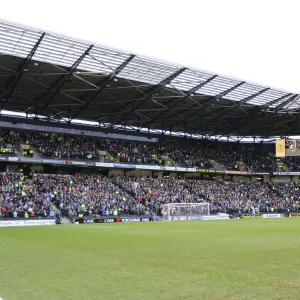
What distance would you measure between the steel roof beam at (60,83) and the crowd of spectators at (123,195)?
864cm

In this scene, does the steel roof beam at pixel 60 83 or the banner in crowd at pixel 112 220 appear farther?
the banner in crowd at pixel 112 220

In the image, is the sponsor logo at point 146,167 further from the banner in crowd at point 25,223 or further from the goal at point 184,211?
the banner in crowd at point 25,223

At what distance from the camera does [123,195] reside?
47.8m

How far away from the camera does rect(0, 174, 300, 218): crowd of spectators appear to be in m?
39.8

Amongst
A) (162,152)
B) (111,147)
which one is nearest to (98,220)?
(111,147)

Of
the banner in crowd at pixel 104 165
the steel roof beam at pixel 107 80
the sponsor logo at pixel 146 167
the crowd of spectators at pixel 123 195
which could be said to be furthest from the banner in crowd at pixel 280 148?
the steel roof beam at pixel 107 80

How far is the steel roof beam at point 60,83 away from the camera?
34309 millimetres

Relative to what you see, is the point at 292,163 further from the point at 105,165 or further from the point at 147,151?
the point at 105,165

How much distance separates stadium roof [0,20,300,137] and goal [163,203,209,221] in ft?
39.3

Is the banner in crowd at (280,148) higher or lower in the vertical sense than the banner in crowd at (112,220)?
higher

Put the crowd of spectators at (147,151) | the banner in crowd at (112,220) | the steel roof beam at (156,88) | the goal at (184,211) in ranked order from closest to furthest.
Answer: the steel roof beam at (156,88)
the banner in crowd at (112,220)
the goal at (184,211)
the crowd of spectators at (147,151)

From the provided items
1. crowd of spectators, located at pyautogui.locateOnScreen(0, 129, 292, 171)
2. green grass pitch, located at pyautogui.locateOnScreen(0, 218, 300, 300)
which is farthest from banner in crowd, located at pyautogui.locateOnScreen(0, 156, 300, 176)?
green grass pitch, located at pyautogui.locateOnScreen(0, 218, 300, 300)

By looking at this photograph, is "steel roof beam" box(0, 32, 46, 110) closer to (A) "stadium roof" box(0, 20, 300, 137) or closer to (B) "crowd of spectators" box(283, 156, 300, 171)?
(A) "stadium roof" box(0, 20, 300, 137)

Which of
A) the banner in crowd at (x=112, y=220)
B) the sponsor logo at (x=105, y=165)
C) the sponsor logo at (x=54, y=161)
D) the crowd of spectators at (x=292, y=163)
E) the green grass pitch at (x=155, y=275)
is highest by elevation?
the crowd of spectators at (x=292, y=163)
